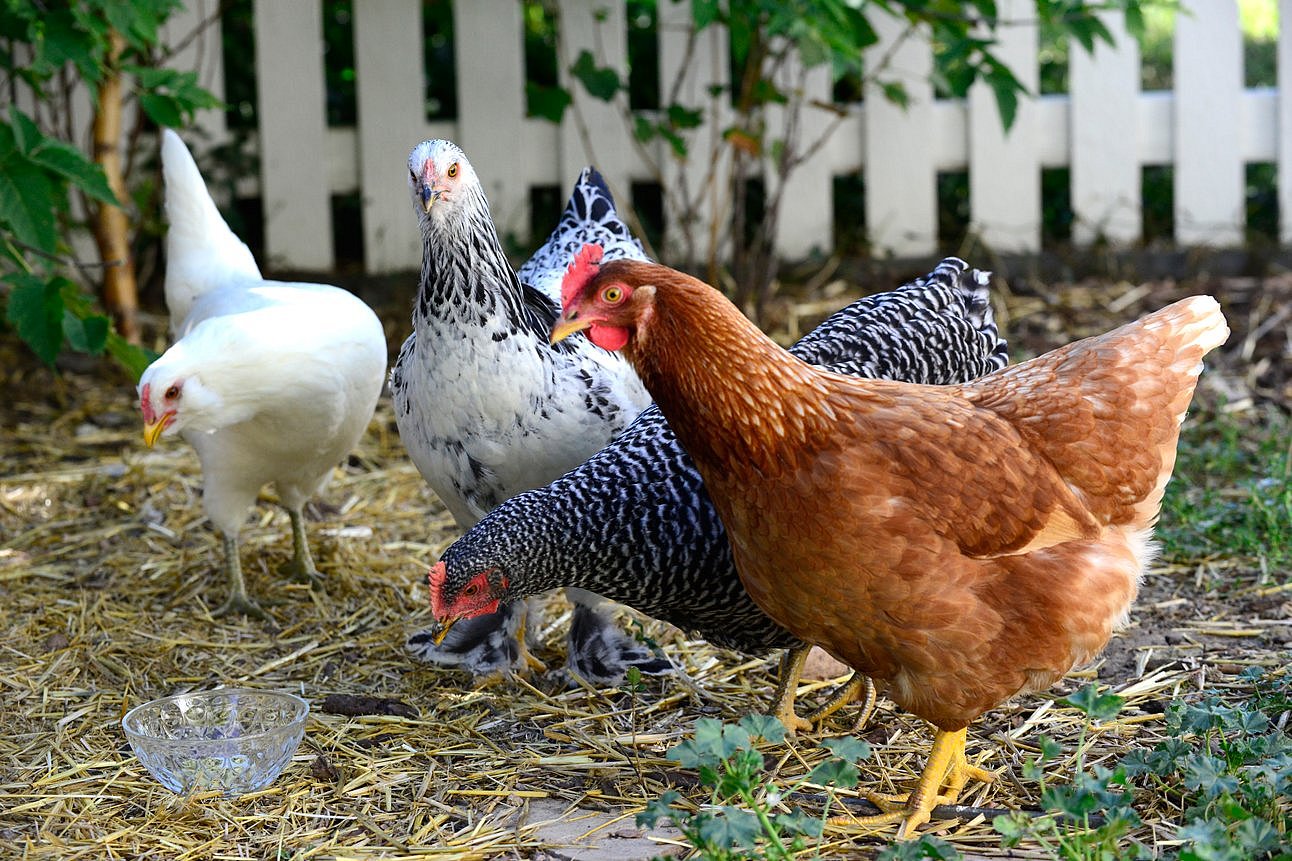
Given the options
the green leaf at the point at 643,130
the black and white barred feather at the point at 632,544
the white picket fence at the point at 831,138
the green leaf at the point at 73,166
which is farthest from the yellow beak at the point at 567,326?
the white picket fence at the point at 831,138

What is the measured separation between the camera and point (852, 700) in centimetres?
322

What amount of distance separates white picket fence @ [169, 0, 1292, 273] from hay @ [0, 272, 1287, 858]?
71.1 inches

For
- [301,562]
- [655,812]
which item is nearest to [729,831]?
[655,812]

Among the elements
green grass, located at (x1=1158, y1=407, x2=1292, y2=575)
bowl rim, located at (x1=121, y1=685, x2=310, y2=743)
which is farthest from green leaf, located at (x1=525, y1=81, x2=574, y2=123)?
bowl rim, located at (x1=121, y1=685, x2=310, y2=743)

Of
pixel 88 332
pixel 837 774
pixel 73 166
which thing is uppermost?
pixel 73 166

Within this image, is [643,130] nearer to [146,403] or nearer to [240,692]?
[146,403]

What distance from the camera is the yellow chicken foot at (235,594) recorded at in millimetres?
3758

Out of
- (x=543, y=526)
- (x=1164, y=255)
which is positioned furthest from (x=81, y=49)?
(x=1164, y=255)

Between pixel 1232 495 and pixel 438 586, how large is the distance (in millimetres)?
2619

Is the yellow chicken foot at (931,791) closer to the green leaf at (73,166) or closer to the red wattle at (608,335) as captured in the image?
the red wattle at (608,335)

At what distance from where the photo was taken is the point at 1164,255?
6164 millimetres

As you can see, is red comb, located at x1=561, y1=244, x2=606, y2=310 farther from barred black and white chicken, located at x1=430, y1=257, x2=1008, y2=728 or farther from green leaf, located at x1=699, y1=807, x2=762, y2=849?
green leaf, located at x1=699, y1=807, x2=762, y2=849

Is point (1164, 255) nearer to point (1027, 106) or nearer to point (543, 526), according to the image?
point (1027, 106)

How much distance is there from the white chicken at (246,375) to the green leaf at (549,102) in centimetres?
186
